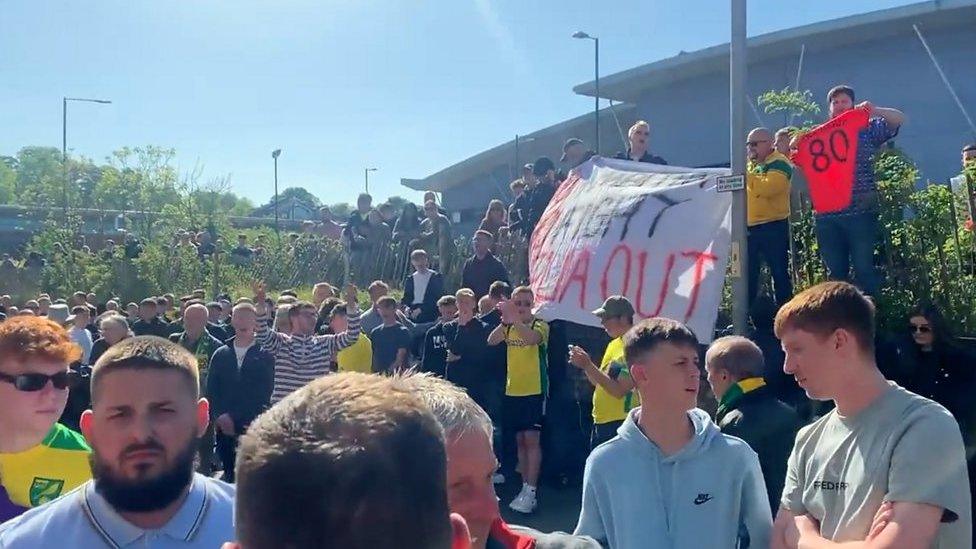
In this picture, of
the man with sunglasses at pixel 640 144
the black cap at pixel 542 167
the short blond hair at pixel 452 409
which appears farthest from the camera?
the black cap at pixel 542 167

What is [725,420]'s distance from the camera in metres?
4.02

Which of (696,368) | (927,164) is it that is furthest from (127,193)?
(696,368)

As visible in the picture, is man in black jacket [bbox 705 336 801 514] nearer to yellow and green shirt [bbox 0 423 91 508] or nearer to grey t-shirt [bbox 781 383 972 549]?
grey t-shirt [bbox 781 383 972 549]

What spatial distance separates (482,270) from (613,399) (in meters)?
4.34

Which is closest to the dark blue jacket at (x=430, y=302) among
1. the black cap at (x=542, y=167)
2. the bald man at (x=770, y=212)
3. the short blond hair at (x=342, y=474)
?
the black cap at (x=542, y=167)

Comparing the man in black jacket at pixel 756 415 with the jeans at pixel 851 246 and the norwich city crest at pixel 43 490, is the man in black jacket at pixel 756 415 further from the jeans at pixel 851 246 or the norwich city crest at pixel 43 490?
the jeans at pixel 851 246

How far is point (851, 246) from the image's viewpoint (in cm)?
693

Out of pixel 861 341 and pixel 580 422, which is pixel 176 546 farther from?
pixel 580 422

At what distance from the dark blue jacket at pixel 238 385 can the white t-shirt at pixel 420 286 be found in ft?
11.0

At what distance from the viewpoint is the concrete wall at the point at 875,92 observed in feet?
56.7

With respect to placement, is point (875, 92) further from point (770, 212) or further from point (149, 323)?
point (149, 323)

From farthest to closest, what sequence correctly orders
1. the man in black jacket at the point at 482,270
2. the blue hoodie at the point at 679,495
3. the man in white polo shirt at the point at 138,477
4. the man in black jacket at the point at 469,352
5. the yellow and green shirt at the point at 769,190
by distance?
the man in black jacket at the point at 482,270 < the man in black jacket at the point at 469,352 < the yellow and green shirt at the point at 769,190 < the blue hoodie at the point at 679,495 < the man in white polo shirt at the point at 138,477

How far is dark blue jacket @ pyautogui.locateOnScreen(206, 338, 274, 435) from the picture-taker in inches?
311

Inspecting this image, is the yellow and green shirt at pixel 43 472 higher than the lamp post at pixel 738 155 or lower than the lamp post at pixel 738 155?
lower
